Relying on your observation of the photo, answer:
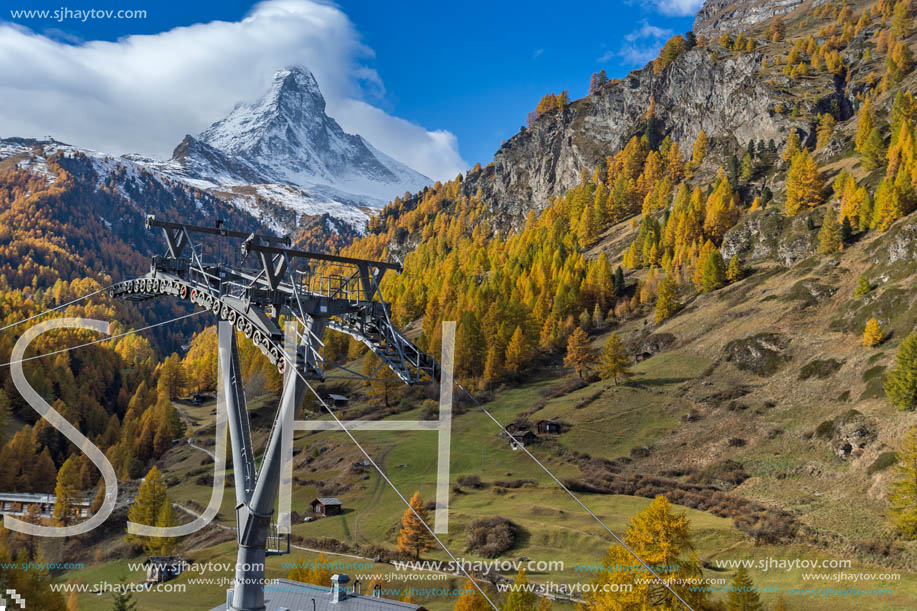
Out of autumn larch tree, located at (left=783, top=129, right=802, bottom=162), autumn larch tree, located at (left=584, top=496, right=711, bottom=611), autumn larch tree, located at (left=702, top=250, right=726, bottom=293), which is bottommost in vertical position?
autumn larch tree, located at (left=584, top=496, right=711, bottom=611)

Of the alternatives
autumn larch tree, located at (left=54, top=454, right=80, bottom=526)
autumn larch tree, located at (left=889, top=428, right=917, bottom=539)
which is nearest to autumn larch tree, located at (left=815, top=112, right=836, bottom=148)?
autumn larch tree, located at (left=889, top=428, right=917, bottom=539)

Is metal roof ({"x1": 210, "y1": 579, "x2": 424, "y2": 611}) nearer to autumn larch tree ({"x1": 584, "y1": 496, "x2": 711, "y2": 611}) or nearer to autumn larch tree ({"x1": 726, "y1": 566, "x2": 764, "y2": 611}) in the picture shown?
autumn larch tree ({"x1": 584, "y1": 496, "x2": 711, "y2": 611})

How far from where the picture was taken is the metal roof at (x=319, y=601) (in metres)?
29.8

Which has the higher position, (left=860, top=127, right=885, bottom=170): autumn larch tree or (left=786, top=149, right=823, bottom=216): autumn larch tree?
(left=860, top=127, right=885, bottom=170): autumn larch tree

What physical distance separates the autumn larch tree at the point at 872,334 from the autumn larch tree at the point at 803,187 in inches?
2162

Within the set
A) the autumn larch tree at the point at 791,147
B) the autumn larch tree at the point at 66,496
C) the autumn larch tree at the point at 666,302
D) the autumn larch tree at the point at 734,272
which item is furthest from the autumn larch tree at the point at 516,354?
the autumn larch tree at the point at 791,147

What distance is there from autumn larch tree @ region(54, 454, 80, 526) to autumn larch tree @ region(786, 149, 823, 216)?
130347 mm

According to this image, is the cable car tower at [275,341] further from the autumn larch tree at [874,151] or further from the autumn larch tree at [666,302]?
the autumn larch tree at [874,151]

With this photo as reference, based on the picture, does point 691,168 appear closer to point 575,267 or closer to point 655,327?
point 575,267

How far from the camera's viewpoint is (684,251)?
12731 cm

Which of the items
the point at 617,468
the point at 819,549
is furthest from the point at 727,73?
the point at 819,549

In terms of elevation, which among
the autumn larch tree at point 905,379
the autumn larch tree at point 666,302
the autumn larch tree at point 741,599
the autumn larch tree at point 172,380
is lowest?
the autumn larch tree at point 741,599

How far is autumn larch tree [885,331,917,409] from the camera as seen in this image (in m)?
56.8

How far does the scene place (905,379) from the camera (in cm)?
→ 5712
